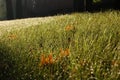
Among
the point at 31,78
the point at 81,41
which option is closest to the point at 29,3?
the point at 81,41

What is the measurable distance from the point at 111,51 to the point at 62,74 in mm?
1018

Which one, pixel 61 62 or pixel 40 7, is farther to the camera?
pixel 40 7

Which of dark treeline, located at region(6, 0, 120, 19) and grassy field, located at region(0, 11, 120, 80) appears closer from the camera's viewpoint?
grassy field, located at region(0, 11, 120, 80)

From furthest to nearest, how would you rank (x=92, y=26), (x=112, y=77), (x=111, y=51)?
(x=92, y=26) < (x=111, y=51) < (x=112, y=77)

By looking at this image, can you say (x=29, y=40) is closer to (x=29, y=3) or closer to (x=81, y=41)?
(x=81, y=41)

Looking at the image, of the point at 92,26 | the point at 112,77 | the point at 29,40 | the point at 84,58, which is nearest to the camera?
the point at 112,77

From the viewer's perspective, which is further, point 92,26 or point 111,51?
point 92,26

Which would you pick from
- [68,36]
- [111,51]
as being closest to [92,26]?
[68,36]

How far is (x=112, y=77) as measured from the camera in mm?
3564

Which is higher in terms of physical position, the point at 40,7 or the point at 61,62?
the point at 61,62

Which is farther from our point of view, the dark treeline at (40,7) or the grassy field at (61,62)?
the dark treeline at (40,7)

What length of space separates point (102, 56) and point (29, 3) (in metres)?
16.7

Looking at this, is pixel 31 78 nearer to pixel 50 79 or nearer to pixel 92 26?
pixel 50 79

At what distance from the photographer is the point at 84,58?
4289mm
